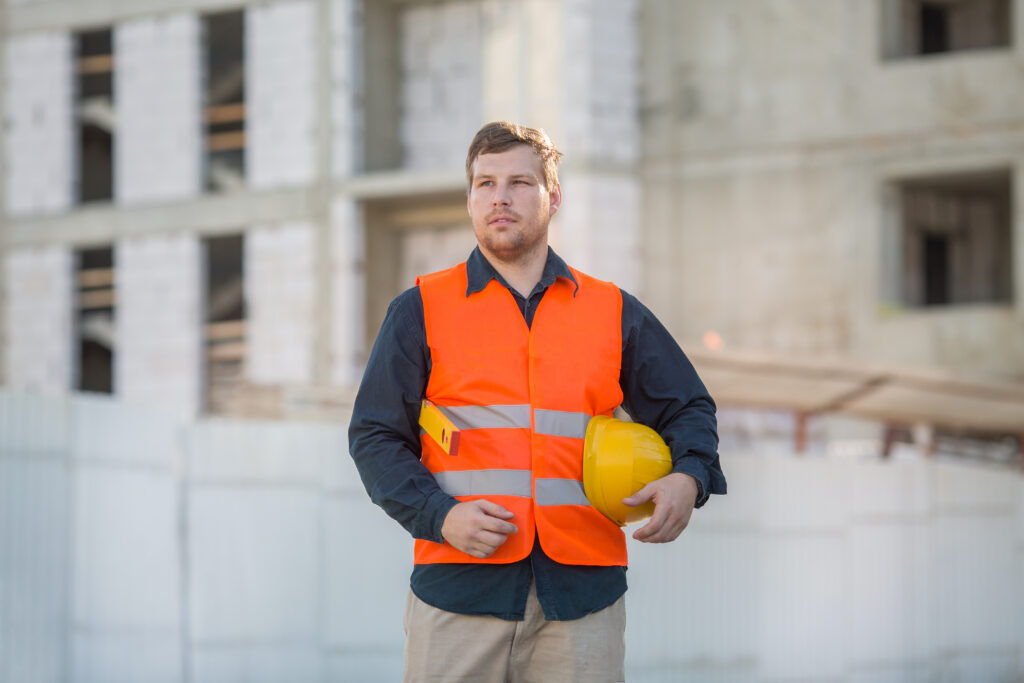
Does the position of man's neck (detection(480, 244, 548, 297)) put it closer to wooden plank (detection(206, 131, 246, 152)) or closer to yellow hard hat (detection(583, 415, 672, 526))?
yellow hard hat (detection(583, 415, 672, 526))

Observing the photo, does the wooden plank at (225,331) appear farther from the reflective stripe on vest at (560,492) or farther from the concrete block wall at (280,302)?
the reflective stripe on vest at (560,492)

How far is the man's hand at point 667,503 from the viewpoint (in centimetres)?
356

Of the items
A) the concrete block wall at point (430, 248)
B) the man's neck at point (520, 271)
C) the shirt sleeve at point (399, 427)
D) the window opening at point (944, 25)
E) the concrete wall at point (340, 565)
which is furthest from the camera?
the concrete block wall at point (430, 248)

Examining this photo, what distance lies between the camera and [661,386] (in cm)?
392

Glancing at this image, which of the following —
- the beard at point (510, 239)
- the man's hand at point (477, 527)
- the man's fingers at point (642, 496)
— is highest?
the beard at point (510, 239)

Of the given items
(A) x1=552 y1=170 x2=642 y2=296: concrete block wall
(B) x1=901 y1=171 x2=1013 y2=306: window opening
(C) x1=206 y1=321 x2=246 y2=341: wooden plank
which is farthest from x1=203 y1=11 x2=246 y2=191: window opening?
(B) x1=901 y1=171 x2=1013 y2=306: window opening

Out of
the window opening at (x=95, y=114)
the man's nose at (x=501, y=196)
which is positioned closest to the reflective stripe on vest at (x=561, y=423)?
the man's nose at (x=501, y=196)

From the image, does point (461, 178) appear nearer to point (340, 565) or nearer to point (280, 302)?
point (280, 302)

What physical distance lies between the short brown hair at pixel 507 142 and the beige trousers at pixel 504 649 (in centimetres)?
104

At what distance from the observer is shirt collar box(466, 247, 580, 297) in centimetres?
384

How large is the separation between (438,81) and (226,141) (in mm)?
4122

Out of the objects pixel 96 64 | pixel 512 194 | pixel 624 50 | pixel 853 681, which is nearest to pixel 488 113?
pixel 624 50

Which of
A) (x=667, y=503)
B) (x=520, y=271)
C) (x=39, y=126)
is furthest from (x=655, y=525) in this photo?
(x=39, y=126)

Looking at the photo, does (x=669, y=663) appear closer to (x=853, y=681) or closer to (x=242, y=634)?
(x=853, y=681)
